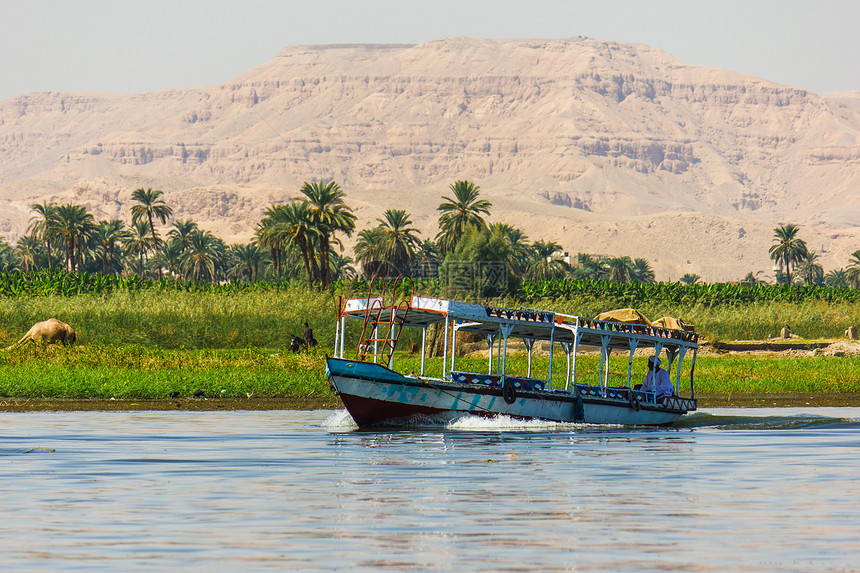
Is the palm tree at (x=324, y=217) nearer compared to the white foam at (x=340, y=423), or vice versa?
the white foam at (x=340, y=423)

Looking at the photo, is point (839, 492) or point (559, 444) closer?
point (839, 492)

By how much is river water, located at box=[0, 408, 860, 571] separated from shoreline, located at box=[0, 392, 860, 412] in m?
6.66

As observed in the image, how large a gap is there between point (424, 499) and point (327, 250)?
7890 cm

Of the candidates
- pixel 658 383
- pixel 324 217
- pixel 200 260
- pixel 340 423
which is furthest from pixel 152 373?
pixel 200 260

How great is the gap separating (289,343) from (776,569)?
4849cm

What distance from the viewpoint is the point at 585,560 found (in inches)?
463

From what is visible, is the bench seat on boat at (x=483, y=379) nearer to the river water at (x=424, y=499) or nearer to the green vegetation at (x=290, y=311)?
the river water at (x=424, y=499)

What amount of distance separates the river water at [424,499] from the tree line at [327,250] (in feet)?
174

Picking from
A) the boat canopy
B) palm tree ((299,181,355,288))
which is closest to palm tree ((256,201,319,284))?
palm tree ((299,181,355,288))

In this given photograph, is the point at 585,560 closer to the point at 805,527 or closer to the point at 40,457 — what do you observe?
the point at 805,527

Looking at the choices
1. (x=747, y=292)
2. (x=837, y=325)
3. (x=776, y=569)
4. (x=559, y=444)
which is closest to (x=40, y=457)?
(x=559, y=444)

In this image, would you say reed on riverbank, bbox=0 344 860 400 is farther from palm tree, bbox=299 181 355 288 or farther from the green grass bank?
palm tree, bbox=299 181 355 288

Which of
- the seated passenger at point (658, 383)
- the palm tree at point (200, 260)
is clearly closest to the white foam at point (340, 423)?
the seated passenger at point (658, 383)

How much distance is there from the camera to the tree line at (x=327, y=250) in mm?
93062
